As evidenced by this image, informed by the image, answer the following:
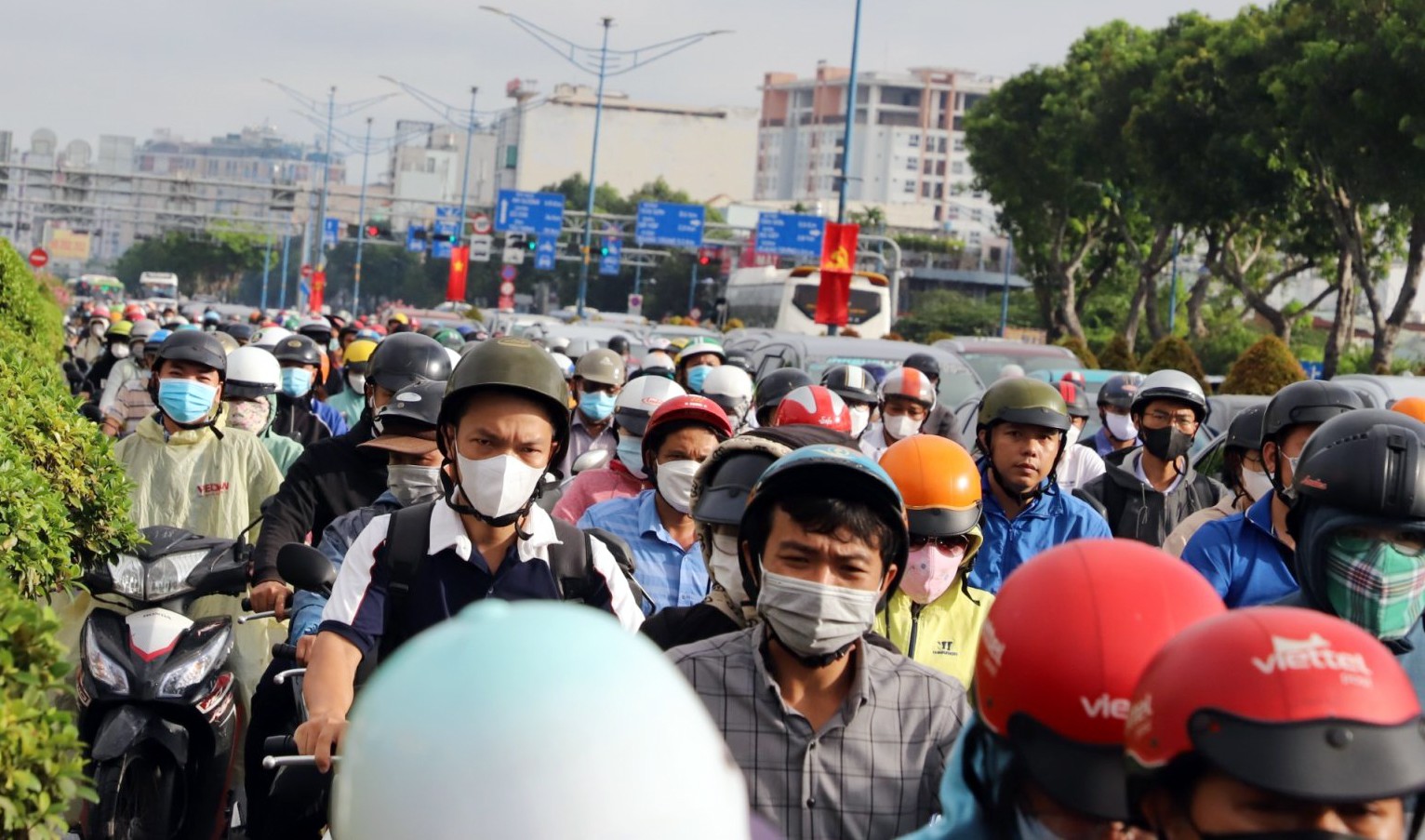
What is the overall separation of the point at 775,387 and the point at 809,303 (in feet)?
111

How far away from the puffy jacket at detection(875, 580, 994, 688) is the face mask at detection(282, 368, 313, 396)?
7699mm

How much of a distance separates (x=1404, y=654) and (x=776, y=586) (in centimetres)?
180

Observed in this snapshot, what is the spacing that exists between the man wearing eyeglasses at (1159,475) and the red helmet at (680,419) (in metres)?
2.55

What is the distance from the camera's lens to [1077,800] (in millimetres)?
2492

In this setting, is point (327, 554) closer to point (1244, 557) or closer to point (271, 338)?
point (1244, 557)

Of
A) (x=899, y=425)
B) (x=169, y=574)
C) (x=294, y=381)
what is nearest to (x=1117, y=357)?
(x=294, y=381)

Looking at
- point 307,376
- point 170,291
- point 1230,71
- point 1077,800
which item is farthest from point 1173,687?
point 170,291

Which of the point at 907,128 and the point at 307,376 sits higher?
the point at 907,128

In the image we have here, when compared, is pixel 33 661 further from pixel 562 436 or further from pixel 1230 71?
pixel 1230 71

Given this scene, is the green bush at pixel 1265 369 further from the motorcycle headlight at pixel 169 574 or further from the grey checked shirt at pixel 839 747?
the grey checked shirt at pixel 839 747

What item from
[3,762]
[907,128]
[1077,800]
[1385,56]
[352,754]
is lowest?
[3,762]

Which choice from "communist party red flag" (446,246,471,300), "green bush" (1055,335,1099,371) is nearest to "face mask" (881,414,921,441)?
"green bush" (1055,335,1099,371)

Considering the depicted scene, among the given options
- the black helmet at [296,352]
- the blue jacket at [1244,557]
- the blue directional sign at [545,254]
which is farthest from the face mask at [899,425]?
the blue directional sign at [545,254]

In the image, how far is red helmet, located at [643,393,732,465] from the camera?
7.02m
